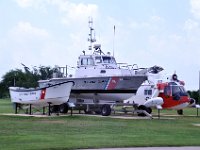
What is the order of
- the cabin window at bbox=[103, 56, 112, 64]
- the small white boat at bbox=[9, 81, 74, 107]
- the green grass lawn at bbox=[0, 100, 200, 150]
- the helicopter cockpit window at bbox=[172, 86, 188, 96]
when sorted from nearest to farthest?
1. the green grass lawn at bbox=[0, 100, 200, 150]
2. the small white boat at bbox=[9, 81, 74, 107]
3. the helicopter cockpit window at bbox=[172, 86, 188, 96]
4. the cabin window at bbox=[103, 56, 112, 64]

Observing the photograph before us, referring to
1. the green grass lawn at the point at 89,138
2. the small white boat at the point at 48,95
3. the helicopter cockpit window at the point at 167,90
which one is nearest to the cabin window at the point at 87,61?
the small white boat at the point at 48,95

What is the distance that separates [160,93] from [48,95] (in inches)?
282

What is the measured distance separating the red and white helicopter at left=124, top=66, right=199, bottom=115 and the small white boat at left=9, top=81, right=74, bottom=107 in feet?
15.0

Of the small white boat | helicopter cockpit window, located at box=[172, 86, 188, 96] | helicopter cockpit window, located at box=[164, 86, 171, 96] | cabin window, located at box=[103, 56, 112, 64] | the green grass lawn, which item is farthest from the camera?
cabin window, located at box=[103, 56, 112, 64]

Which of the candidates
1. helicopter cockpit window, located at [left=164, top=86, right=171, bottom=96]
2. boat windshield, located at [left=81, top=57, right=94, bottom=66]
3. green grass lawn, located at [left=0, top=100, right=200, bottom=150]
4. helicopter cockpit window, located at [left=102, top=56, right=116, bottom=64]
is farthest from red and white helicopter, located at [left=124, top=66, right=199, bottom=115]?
green grass lawn, located at [left=0, top=100, right=200, bottom=150]

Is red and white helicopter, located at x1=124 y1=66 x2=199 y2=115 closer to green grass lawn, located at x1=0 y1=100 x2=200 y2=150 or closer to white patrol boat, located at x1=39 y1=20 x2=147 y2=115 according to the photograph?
white patrol boat, located at x1=39 y1=20 x2=147 y2=115

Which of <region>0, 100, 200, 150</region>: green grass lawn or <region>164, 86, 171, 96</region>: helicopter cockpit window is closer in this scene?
<region>0, 100, 200, 150</region>: green grass lawn

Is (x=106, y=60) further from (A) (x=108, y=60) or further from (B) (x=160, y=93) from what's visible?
(B) (x=160, y=93)

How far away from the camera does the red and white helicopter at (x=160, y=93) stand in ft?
100.0

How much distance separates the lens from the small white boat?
30.0 metres

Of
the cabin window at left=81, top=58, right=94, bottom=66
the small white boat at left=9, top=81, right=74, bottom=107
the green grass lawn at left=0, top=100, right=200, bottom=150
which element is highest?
the cabin window at left=81, top=58, right=94, bottom=66

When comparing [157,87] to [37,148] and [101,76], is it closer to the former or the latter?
[101,76]

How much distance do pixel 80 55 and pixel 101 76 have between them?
11.2ft

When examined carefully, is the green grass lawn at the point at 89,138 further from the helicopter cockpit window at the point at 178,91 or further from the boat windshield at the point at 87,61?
the boat windshield at the point at 87,61
